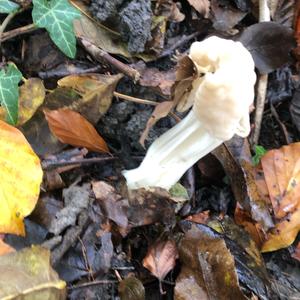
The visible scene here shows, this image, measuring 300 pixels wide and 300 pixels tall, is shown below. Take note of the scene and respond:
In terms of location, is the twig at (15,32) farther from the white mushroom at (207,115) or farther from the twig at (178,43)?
the white mushroom at (207,115)

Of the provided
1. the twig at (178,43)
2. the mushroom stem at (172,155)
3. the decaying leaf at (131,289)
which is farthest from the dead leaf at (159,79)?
the decaying leaf at (131,289)

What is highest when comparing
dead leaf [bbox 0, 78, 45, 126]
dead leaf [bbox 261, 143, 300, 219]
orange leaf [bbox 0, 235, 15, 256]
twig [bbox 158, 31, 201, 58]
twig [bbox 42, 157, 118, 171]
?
twig [bbox 158, 31, 201, 58]

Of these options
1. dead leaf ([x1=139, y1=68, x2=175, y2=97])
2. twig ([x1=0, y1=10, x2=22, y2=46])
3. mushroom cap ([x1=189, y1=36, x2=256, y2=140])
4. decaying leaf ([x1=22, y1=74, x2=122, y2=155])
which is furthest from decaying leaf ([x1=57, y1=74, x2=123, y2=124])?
mushroom cap ([x1=189, y1=36, x2=256, y2=140])

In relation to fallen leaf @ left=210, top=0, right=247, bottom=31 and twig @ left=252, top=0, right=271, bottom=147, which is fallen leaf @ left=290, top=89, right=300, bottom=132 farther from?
fallen leaf @ left=210, top=0, right=247, bottom=31

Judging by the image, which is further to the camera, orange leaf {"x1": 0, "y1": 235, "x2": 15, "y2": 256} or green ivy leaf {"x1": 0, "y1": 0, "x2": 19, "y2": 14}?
green ivy leaf {"x1": 0, "y1": 0, "x2": 19, "y2": 14}

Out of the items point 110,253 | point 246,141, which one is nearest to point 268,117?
point 246,141

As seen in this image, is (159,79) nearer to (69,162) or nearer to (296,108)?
(69,162)

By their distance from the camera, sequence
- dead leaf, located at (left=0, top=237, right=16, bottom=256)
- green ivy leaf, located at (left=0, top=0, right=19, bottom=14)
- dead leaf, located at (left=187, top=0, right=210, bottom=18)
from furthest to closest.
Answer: dead leaf, located at (left=187, top=0, right=210, bottom=18), green ivy leaf, located at (left=0, top=0, right=19, bottom=14), dead leaf, located at (left=0, top=237, right=16, bottom=256)
